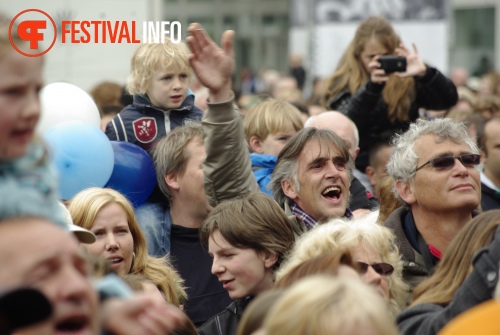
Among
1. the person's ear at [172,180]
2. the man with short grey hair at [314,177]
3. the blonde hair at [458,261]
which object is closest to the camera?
the blonde hair at [458,261]

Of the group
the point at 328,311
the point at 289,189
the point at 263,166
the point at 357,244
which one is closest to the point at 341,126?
the point at 263,166

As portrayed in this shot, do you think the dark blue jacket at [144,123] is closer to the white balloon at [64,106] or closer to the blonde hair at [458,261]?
the white balloon at [64,106]

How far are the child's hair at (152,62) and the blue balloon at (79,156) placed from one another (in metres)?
0.87

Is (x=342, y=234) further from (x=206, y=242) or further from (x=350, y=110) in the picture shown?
(x=350, y=110)

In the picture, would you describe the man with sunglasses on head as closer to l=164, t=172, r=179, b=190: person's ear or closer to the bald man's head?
the bald man's head

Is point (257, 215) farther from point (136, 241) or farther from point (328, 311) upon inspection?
point (328, 311)

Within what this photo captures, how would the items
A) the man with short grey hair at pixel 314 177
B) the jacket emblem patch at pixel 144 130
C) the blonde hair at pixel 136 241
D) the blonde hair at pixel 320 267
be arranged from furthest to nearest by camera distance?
the jacket emblem patch at pixel 144 130 → the man with short grey hair at pixel 314 177 → the blonde hair at pixel 136 241 → the blonde hair at pixel 320 267

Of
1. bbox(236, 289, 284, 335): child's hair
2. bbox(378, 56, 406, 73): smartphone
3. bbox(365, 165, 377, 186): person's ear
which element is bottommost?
bbox(365, 165, 377, 186): person's ear

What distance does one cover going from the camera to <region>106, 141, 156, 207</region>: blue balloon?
555cm

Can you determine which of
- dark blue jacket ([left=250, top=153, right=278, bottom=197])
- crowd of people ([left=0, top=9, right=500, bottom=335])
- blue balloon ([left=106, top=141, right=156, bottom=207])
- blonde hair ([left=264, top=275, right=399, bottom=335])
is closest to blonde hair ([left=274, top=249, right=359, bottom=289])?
crowd of people ([left=0, top=9, right=500, bottom=335])

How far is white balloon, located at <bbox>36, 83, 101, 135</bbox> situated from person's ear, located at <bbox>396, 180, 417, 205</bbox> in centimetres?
203

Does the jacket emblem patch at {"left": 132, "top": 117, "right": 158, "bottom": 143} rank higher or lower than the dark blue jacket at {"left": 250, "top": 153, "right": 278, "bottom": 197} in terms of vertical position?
higher

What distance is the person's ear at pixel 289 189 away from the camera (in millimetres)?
5215

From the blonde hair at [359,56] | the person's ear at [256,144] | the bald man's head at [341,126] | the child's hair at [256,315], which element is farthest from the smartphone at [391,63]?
the child's hair at [256,315]
